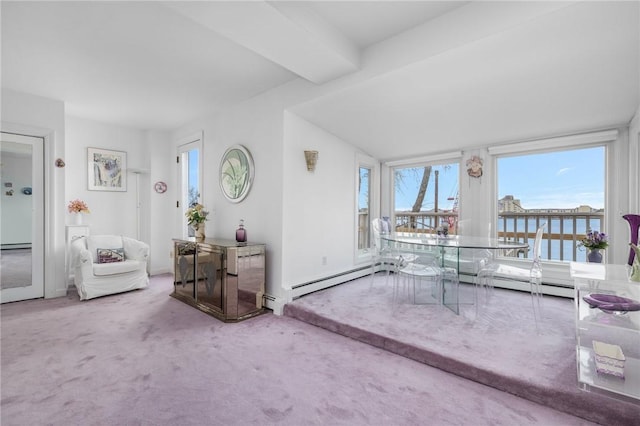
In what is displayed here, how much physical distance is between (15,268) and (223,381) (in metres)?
3.75

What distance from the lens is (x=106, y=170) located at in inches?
195

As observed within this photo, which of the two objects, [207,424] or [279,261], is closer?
[207,424]

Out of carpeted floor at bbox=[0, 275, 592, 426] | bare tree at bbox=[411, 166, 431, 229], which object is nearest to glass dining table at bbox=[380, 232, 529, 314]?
bare tree at bbox=[411, 166, 431, 229]

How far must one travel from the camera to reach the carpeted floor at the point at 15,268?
145 inches

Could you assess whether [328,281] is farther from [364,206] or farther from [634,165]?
[634,165]

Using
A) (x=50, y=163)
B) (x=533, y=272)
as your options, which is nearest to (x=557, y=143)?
(x=533, y=272)

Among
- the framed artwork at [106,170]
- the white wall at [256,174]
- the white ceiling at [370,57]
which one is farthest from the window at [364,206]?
the framed artwork at [106,170]

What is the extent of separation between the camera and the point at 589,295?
2.04 m

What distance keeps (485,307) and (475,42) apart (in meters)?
2.57

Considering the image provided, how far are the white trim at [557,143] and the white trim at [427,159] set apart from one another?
0.44 m

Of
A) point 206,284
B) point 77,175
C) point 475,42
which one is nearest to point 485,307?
point 475,42

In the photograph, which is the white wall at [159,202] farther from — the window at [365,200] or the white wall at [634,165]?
the white wall at [634,165]

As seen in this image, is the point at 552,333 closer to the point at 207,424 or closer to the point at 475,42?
the point at 475,42

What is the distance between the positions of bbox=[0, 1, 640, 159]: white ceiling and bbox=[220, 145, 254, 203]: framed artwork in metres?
0.75
